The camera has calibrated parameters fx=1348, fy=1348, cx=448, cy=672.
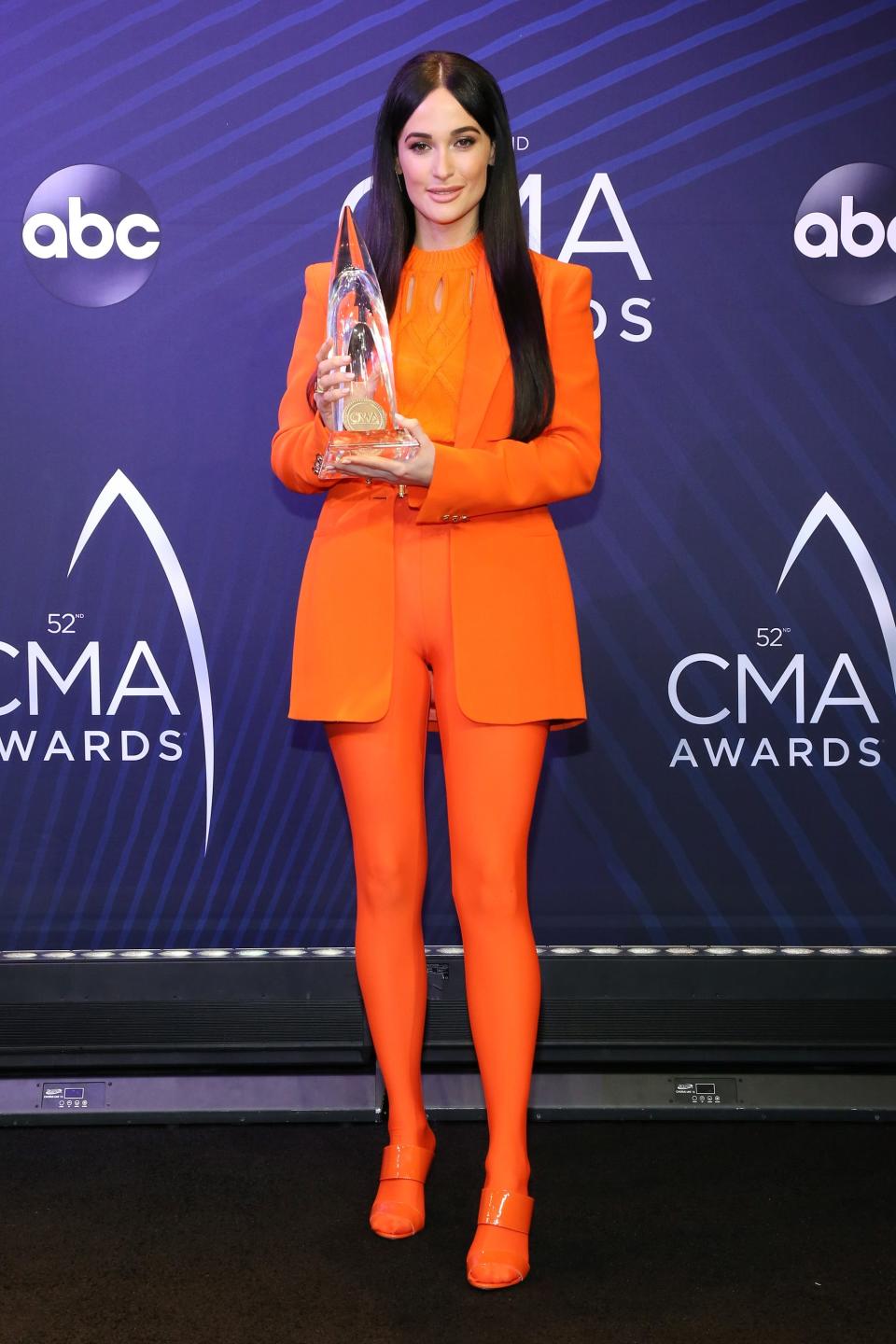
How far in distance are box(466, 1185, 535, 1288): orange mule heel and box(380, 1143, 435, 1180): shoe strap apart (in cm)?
17

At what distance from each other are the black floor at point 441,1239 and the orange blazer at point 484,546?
806mm

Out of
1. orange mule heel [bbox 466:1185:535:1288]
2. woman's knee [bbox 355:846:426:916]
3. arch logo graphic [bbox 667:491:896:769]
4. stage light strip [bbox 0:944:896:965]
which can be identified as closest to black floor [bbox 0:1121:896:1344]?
orange mule heel [bbox 466:1185:535:1288]

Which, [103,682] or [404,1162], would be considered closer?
[404,1162]

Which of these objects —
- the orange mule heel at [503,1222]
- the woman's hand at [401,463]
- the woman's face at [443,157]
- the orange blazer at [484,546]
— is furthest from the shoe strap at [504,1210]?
the woman's face at [443,157]

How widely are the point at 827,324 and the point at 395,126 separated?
107 centimetres

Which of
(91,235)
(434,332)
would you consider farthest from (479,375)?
(91,235)

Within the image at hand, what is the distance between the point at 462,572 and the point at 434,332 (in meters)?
0.38

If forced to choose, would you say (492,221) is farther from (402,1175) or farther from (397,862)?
(402,1175)

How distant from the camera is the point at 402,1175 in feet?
6.86

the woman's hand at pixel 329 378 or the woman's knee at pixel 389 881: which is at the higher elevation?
the woman's hand at pixel 329 378

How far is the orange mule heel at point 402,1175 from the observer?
2.06m

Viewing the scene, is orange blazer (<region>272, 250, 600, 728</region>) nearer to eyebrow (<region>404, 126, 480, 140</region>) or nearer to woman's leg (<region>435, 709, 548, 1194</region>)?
woman's leg (<region>435, 709, 548, 1194</region>)

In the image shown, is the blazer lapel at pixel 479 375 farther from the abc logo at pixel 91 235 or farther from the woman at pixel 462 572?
the abc logo at pixel 91 235

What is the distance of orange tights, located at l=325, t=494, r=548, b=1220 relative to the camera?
6.57 ft
